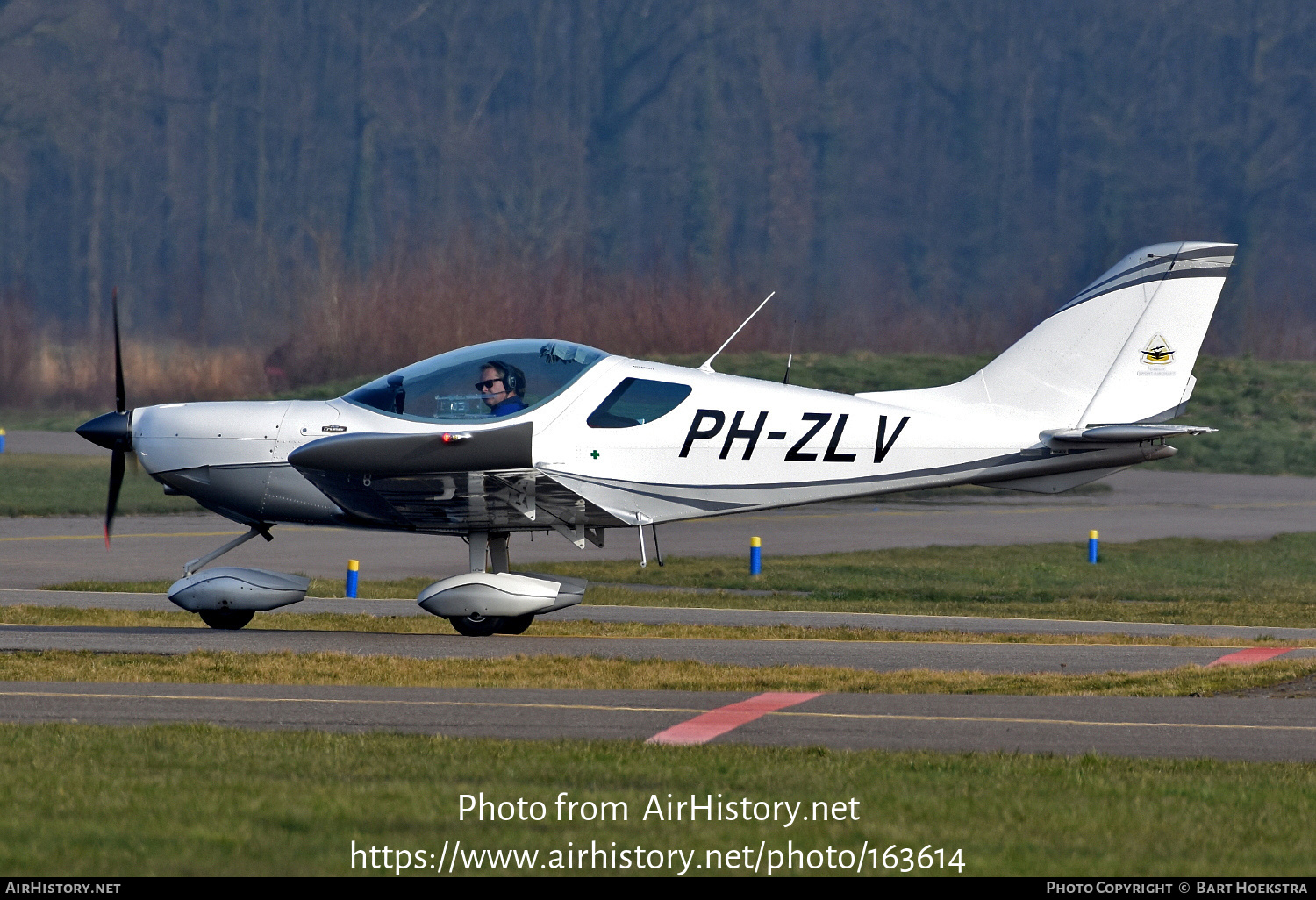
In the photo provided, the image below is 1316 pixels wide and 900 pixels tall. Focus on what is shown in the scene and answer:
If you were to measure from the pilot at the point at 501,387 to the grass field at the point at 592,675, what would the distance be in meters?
2.62

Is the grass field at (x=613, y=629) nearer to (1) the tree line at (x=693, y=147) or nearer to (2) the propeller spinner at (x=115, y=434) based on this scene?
(2) the propeller spinner at (x=115, y=434)

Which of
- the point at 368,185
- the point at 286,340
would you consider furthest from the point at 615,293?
the point at 368,185

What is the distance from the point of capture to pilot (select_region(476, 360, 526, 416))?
1460 cm

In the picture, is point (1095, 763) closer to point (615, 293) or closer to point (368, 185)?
point (615, 293)

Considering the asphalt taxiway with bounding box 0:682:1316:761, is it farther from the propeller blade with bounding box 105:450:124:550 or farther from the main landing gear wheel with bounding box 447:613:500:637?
the propeller blade with bounding box 105:450:124:550

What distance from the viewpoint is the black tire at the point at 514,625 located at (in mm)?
15461

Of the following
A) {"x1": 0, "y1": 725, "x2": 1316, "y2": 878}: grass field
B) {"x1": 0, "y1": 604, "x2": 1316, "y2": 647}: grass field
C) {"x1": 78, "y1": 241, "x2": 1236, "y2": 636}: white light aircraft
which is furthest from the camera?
{"x1": 0, "y1": 604, "x2": 1316, "y2": 647}: grass field

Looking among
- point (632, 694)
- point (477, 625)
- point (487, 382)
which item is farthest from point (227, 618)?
point (632, 694)

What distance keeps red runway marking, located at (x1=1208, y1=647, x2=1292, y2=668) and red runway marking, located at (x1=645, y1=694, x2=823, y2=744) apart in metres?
4.27

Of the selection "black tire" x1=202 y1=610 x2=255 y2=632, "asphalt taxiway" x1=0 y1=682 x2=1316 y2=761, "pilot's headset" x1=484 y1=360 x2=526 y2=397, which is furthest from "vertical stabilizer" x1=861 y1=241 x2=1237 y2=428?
"black tire" x1=202 y1=610 x2=255 y2=632

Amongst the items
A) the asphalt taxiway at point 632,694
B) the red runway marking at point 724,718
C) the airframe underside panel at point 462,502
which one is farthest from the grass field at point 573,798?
the airframe underside panel at point 462,502

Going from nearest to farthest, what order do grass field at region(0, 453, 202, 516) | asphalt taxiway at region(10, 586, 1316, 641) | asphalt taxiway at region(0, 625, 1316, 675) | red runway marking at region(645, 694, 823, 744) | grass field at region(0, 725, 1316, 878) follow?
1. grass field at region(0, 725, 1316, 878)
2. red runway marking at region(645, 694, 823, 744)
3. asphalt taxiway at region(0, 625, 1316, 675)
4. asphalt taxiway at region(10, 586, 1316, 641)
5. grass field at region(0, 453, 202, 516)

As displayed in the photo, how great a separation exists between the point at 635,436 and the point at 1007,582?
10.6 m

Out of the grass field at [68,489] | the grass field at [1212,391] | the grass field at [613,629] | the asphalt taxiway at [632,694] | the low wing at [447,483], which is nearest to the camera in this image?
the asphalt taxiway at [632,694]
